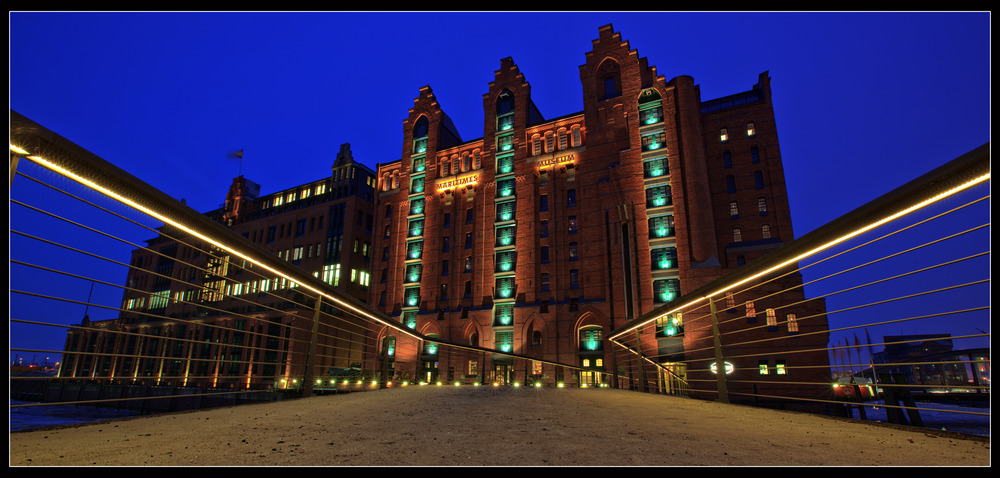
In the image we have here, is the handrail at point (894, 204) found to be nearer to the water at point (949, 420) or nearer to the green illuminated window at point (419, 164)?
the water at point (949, 420)

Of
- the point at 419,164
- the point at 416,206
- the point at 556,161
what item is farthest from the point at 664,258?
the point at 419,164

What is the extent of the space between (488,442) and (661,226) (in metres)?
35.5

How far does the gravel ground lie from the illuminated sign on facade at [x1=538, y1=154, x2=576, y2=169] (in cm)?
3796

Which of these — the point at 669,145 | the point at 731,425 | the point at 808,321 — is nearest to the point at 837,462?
the point at 731,425

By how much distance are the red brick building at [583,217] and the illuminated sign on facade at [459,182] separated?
0.70ft

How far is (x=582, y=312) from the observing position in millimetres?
36750

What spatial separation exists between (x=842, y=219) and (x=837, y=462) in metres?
2.13

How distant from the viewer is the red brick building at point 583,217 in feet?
118

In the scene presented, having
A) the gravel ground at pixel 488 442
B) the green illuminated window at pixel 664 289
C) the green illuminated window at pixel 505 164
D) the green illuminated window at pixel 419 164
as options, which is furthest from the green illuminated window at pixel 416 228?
the gravel ground at pixel 488 442

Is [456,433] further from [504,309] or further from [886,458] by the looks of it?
[504,309]

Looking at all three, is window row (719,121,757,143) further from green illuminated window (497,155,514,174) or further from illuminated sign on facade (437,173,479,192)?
illuminated sign on facade (437,173,479,192)

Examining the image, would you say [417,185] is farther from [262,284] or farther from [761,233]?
[761,233]

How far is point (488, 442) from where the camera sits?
10.7 ft

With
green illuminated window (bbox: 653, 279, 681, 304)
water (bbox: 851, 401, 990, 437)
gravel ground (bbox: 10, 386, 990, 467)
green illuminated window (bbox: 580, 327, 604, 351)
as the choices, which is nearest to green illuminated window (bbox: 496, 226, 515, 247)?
green illuminated window (bbox: 580, 327, 604, 351)
